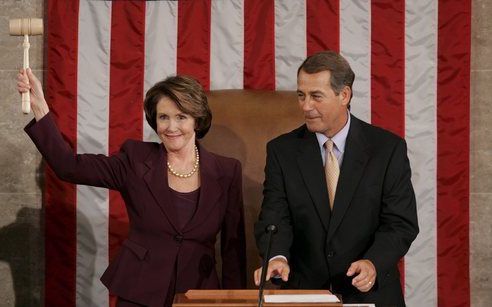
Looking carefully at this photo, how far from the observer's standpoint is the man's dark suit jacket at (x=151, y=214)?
2850mm

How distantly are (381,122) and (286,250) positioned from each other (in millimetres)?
1661

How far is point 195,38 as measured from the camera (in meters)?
4.07

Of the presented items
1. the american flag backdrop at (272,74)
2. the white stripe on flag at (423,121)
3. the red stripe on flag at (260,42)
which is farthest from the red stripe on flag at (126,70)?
the white stripe on flag at (423,121)

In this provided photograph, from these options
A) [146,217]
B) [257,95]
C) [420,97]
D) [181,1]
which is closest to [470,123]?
[420,97]

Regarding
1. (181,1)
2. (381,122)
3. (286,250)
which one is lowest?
(286,250)

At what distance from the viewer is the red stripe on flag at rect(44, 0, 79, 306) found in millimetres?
4070

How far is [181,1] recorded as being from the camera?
4.08 meters

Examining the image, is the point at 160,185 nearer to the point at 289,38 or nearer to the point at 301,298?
the point at 301,298

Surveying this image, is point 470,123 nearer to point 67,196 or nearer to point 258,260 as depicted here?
point 258,260

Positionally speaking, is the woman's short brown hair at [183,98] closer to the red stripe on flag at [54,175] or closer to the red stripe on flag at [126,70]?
the red stripe on flag at [126,70]

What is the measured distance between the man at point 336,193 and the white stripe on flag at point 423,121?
1301 millimetres

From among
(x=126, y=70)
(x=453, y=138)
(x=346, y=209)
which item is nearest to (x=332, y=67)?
(x=346, y=209)

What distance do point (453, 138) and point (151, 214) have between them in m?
1.92

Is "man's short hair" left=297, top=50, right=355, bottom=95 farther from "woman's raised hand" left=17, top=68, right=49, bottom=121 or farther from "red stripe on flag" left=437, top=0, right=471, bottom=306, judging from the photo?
"red stripe on flag" left=437, top=0, right=471, bottom=306
